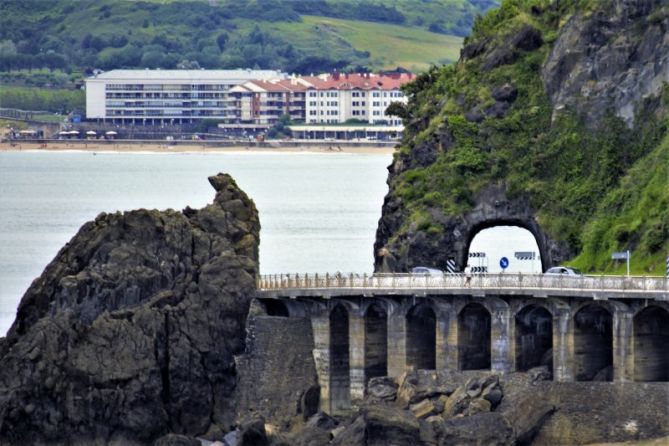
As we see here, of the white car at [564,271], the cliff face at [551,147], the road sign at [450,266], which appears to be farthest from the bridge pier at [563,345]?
the road sign at [450,266]

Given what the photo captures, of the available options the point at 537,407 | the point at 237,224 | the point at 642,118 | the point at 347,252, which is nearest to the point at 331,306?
the point at 237,224

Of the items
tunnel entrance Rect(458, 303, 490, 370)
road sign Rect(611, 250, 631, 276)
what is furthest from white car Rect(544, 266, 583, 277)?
tunnel entrance Rect(458, 303, 490, 370)

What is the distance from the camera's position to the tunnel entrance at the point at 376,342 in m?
92.8

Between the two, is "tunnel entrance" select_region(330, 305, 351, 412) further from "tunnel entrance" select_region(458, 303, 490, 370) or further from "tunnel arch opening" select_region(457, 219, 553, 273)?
"tunnel arch opening" select_region(457, 219, 553, 273)

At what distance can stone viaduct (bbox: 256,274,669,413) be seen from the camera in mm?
86250

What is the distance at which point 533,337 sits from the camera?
90188 mm

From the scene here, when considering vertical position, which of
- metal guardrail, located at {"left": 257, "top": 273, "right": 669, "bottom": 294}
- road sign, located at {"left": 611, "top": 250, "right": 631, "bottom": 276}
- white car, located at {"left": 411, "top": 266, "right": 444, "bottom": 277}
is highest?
road sign, located at {"left": 611, "top": 250, "right": 631, "bottom": 276}

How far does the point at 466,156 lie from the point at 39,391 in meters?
26.0

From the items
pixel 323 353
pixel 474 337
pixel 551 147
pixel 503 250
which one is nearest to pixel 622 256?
pixel 474 337

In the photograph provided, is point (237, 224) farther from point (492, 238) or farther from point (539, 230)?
point (492, 238)

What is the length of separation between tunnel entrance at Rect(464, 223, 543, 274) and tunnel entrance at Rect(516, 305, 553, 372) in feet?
20.3

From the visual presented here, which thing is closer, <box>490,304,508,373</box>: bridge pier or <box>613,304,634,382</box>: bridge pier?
<box>613,304,634,382</box>: bridge pier

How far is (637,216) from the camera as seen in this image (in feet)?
324

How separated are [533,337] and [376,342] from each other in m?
6.31
